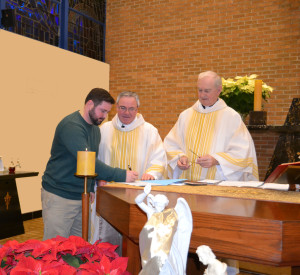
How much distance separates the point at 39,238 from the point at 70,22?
4116 millimetres

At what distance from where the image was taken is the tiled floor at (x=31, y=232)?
513 centimetres

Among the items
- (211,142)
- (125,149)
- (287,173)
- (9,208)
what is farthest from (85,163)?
(9,208)

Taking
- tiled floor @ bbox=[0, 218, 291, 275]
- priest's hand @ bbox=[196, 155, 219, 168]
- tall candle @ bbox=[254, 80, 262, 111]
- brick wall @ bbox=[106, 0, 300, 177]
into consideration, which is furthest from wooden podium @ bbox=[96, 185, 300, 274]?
brick wall @ bbox=[106, 0, 300, 177]

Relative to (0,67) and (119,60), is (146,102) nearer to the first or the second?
(119,60)

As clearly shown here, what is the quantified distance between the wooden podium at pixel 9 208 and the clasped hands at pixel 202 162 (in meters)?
2.82

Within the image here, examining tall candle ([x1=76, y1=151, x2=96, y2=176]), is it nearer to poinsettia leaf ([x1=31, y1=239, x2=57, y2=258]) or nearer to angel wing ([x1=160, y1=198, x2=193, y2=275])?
poinsettia leaf ([x1=31, y1=239, x2=57, y2=258])

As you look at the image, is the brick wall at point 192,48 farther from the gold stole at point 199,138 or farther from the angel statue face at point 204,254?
the angel statue face at point 204,254

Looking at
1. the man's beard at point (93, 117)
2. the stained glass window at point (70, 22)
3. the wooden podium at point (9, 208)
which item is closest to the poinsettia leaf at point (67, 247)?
the man's beard at point (93, 117)

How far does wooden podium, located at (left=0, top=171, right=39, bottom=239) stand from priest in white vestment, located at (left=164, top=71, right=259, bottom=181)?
2.56 metres

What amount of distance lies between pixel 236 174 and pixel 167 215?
2.32 m

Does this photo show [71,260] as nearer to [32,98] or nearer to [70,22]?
[32,98]

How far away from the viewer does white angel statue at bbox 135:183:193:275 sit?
37.0 inches

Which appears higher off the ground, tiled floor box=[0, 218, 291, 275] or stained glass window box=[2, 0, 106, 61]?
stained glass window box=[2, 0, 106, 61]

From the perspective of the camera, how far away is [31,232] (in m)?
5.55
